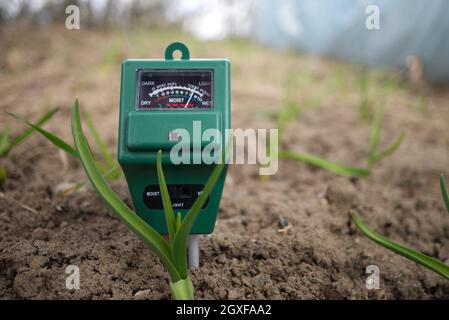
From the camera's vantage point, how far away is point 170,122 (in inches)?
34.0

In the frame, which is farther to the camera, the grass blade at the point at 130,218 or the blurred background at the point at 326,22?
the blurred background at the point at 326,22

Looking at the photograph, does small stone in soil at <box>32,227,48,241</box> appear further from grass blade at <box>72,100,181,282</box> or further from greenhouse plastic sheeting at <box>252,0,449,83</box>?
greenhouse plastic sheeting at <box>252,0,449,83</box>

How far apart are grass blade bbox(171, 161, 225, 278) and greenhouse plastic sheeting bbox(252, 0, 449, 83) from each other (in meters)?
3.26

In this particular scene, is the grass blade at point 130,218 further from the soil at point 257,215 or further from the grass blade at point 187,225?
the soil at point 257,215

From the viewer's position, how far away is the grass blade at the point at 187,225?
733mm

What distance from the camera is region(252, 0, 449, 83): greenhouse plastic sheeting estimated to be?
11.3 ft

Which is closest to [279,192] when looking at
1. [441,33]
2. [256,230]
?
[256,230]

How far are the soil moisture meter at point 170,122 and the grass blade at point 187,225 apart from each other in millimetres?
115
